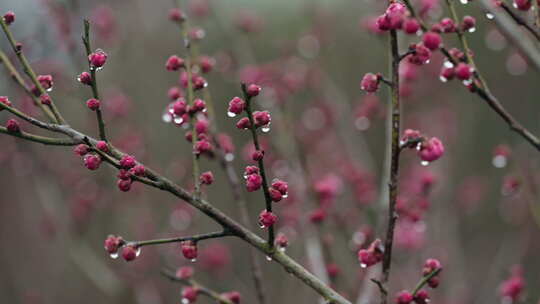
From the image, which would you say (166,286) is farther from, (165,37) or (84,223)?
(165,37)

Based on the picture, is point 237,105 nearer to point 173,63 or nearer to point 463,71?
point 173,63

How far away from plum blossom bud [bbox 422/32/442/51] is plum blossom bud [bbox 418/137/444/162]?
0.25m

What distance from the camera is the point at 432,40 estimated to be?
155 centimetres

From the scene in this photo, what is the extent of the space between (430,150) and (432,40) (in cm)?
29

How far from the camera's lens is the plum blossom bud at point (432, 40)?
5.08 feet

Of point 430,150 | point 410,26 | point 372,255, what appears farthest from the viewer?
point 372,255

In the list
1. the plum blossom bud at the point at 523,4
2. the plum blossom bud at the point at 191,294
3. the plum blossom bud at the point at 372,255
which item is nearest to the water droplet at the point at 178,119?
the plum blossom bud at the point at 191,294

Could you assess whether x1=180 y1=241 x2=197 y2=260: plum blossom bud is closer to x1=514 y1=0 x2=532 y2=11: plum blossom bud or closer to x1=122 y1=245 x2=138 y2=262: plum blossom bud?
x1=122 y1=245 x2=138 y2=262: plum blossom bud

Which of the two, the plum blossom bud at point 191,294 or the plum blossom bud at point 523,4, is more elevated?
the plum blossom bud at point 523,4

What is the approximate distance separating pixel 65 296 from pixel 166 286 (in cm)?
142

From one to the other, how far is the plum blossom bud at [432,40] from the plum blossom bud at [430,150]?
0.25 m

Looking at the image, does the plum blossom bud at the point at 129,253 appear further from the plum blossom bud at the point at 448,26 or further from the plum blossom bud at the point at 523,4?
the plum blossom bud at the point at 523,4

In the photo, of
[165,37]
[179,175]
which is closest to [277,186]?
[179,175]

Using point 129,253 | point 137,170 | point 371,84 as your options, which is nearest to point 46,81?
point 137,170
